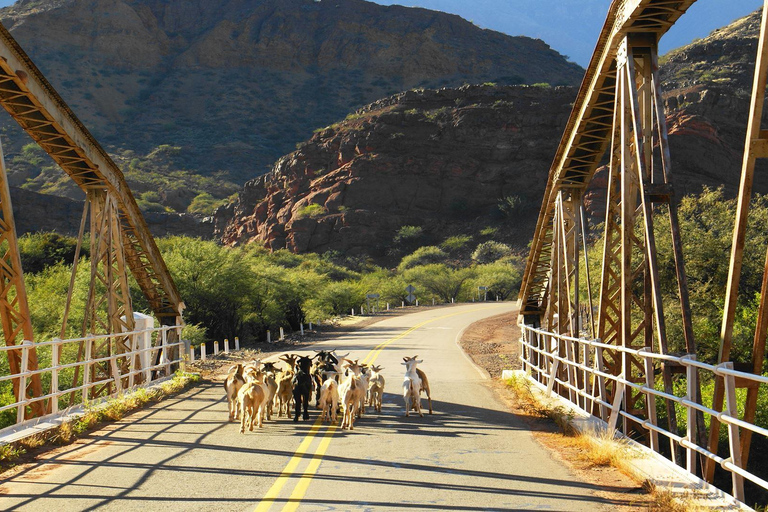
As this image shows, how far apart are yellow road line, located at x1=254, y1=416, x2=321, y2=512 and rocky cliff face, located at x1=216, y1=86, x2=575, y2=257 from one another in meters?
87.4

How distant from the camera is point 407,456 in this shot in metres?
9.68

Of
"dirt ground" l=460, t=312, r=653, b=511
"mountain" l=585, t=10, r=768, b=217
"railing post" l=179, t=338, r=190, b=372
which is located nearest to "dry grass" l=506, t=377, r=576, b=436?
"dirt ground" l=460, t=312, r=653, b=511

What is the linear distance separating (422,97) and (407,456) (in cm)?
10979

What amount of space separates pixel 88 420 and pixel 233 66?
170 metres

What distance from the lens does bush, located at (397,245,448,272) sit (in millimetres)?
92375

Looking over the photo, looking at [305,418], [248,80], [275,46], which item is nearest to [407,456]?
[305,418]

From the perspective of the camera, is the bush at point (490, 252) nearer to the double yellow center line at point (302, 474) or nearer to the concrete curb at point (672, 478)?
the double yellow center line at point (302, 474)

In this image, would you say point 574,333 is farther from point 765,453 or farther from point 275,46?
point 275,46

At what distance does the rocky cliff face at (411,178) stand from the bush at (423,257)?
22.1 feet

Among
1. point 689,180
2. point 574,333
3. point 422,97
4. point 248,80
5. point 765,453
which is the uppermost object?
point 248,80

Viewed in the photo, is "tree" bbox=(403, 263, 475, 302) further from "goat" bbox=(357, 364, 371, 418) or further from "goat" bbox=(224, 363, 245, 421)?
"goat" bbox=(224, 363, 245, 421)

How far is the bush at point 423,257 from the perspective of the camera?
9238 centimetres

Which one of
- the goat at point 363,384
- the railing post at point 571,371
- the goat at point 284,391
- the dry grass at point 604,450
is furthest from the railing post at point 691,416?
the goat at point 284,391

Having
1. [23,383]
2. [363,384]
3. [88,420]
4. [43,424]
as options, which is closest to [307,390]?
[363,384]
